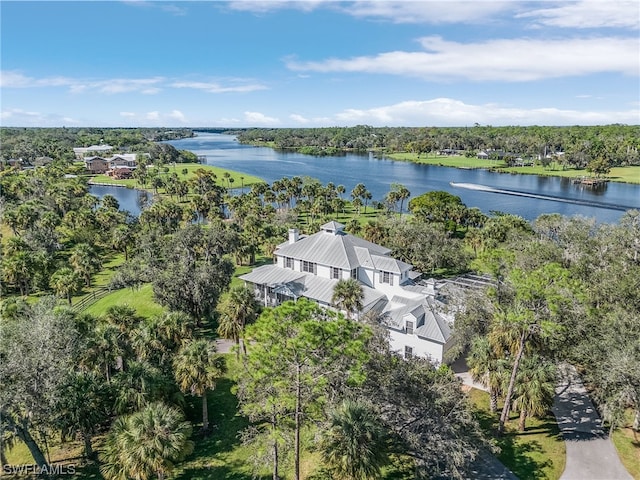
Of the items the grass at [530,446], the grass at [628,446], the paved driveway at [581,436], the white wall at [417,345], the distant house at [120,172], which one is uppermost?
the distant house at [120,172]

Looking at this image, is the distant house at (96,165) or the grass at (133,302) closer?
the grass at (133,302)

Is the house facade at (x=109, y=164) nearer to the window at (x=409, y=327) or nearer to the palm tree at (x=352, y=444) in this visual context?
the window at (x=409, y=327)

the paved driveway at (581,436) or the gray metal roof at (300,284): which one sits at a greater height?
the gray metal roof at (300,284)

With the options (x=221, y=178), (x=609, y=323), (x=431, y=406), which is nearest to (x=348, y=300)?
(x=431, y=406)

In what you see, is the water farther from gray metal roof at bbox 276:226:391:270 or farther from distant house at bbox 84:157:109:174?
gray metal roof at bbox 276:226:391:270

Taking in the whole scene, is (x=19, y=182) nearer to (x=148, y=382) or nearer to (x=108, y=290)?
(x=108, y=290)

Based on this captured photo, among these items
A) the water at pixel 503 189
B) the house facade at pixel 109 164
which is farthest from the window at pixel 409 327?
the house facade at pixel 109 164

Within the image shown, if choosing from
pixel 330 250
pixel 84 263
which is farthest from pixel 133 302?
pixel 330 250

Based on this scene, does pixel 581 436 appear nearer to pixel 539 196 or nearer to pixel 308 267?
pixel 308 267
